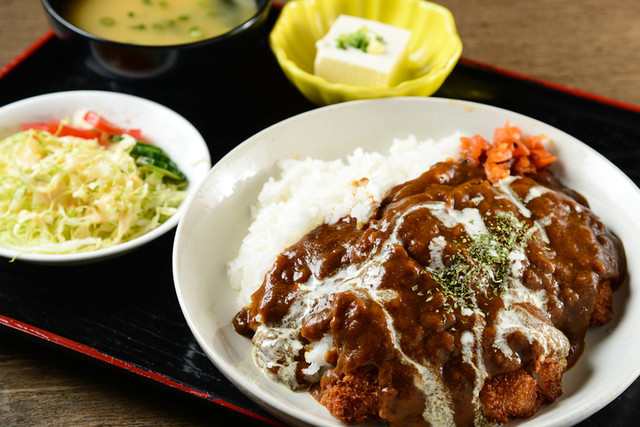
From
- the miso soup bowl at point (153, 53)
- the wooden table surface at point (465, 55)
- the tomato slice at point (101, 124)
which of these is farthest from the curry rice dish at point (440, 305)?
the tomato slice at point (101, 124)

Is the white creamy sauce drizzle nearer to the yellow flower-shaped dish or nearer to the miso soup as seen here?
the yellow flower-shaped dish

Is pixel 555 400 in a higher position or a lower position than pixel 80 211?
higher

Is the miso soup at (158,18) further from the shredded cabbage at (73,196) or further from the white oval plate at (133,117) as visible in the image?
the shredded cabbage at (73,196)

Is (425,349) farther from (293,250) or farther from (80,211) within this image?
(80,211)

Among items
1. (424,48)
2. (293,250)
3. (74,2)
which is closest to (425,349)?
(293,250)

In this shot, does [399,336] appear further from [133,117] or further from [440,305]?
[133,117]

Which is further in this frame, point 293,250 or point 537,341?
point 293,250

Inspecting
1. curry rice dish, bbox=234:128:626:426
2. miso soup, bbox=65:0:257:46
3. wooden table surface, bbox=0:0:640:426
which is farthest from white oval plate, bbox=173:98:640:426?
miso soup, bbox=65:0:257:46
